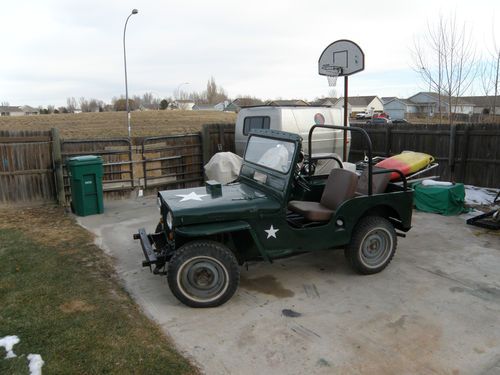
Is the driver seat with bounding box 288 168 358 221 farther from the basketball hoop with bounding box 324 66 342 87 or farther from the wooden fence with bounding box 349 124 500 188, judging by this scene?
the wooden fence with bounding box 349 124 500 188

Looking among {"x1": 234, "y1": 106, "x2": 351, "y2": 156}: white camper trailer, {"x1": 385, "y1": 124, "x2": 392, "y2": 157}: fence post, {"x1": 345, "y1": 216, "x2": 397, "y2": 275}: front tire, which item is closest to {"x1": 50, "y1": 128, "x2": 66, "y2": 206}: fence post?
{"x1": 234, "y1": 106, "x2": 351, "y2": 156}: white camper trailer

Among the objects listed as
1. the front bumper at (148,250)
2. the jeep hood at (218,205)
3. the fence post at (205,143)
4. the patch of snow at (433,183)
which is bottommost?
the front bumper at (148,250)

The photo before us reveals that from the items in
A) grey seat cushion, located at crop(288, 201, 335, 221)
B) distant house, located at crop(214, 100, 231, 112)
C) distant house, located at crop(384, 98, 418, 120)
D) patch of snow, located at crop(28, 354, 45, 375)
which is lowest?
patch of snow, located at crop(28, 354, 45, 375)

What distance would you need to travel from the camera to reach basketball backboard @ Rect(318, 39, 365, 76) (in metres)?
8.34

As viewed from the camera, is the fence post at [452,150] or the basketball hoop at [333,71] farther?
the fence post at [452,150]

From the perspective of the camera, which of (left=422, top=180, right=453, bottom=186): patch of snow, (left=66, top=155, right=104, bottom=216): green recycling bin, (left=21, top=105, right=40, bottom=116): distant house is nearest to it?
(left=66, top=155, right=104, bottom=216): green recycling bin

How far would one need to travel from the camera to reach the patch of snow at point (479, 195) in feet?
28.5

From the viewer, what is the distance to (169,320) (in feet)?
13.0

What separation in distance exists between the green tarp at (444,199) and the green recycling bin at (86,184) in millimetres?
6313

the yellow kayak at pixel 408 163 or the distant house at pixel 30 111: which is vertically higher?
the distant house at pixel 30 111

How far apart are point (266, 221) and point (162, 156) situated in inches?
238

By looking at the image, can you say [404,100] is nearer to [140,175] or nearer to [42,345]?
[140,175]

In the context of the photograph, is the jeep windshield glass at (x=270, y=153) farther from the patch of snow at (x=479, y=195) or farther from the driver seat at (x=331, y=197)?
the patch of snow at (x=479, y=195)

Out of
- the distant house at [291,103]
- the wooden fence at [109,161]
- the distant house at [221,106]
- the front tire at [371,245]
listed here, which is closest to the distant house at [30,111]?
the distant house at [221,106]
